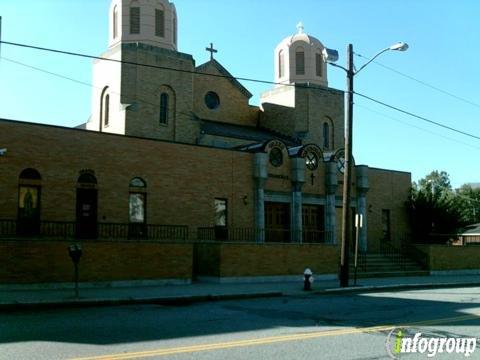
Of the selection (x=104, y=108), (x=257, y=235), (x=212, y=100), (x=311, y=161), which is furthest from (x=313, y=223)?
(x=104, y=108)

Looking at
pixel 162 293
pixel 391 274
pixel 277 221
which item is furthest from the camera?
pixel 277 221

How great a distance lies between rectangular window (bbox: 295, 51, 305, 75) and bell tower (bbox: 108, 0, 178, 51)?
10407mm

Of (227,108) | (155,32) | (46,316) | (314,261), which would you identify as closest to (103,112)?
(155,32)

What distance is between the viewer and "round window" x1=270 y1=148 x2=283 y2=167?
30386 millimetres

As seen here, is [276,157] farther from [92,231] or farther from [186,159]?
[92,231]

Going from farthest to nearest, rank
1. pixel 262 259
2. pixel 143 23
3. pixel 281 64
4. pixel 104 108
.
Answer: pixel 281 64
pixel 104 108
pixel 143 23
pixel 262 259

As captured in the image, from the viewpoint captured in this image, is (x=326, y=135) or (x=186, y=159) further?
(x=326, y=135)

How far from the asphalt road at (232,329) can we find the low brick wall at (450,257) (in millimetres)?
15409

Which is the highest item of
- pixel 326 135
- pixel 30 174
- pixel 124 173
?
pixel 326 135

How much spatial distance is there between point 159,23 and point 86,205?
48.6ft

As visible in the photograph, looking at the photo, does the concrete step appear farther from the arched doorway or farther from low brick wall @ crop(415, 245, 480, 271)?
the arched doorway

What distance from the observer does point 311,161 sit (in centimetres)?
3197

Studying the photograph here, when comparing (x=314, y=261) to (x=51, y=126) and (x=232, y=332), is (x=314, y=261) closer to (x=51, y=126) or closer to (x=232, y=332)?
(x=51, y=126)

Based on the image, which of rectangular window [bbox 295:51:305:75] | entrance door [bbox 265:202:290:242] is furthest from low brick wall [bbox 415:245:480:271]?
rectangular window [bbox 295:51:305:75]
